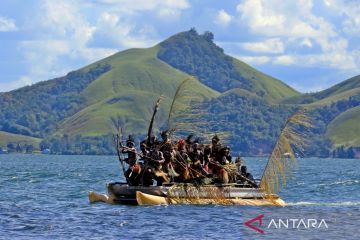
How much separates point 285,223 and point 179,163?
991 centimetres

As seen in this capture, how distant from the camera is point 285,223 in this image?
42.2 metres

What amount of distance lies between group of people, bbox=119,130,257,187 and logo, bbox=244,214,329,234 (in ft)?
21.3

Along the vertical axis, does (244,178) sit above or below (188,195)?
above

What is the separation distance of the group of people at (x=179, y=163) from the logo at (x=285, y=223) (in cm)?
649

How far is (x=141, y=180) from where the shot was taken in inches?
1949

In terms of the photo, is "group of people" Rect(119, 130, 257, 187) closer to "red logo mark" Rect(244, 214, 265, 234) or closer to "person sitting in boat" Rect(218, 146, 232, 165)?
"person sitting in boat" Rect(218, 146, 232, 165)

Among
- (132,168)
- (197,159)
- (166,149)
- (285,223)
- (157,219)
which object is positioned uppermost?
(166,149)

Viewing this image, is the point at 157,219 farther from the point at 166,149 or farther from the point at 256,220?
the point at 166,149

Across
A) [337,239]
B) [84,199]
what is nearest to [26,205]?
[84,199]

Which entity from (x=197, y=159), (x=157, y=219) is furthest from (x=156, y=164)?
(x=157, y=219)

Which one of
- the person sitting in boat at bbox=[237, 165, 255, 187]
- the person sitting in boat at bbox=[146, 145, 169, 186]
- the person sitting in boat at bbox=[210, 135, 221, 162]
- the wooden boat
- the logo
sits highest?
the person sitting in boat at bbox=[210, 135, 221, 162]

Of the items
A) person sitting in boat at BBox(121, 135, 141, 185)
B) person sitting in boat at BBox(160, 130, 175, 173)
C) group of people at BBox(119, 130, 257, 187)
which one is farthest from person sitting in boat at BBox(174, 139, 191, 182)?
person sitting in boat at BBox(121, 135, 141, 185)

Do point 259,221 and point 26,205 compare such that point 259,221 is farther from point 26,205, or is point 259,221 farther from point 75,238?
point 26,205

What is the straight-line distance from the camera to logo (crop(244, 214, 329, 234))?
1588 inches
